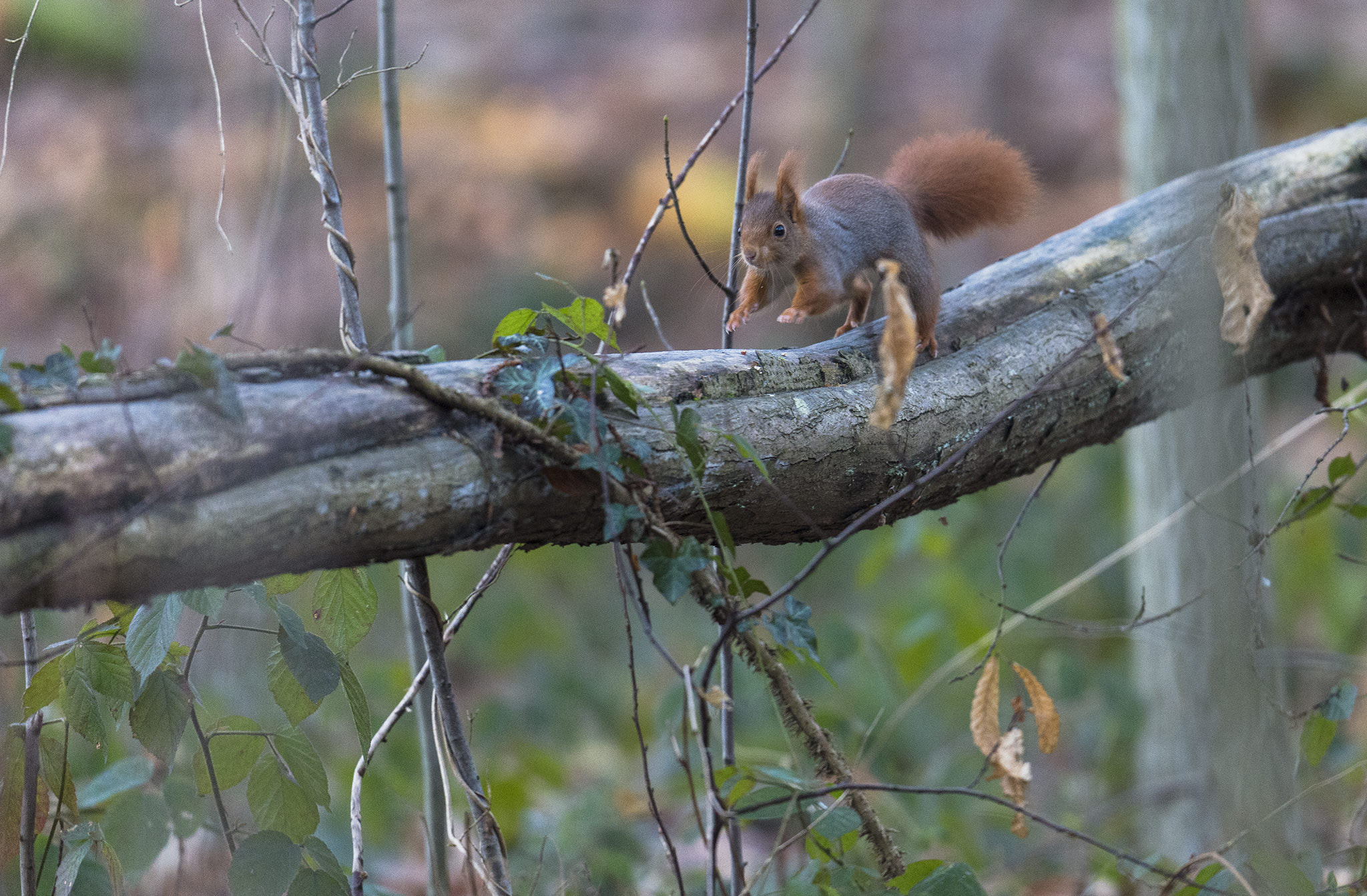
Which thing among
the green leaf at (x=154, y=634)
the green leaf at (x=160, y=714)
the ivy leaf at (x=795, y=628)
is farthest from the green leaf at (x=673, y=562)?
the green leaf at (x=160, y=714)

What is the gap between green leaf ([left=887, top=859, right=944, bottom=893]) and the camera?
1.42 m

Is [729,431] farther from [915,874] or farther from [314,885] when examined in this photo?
[314,885]

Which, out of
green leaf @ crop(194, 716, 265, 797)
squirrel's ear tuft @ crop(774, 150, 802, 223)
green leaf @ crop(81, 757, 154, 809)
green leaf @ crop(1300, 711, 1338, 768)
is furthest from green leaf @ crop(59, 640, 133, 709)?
green leaf @ crop(1300, 711, 1338, 768)

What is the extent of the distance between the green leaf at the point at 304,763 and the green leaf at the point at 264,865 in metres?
0.07

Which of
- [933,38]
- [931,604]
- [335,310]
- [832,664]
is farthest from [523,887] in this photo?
[933,38]

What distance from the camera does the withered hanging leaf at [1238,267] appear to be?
57.8 inches

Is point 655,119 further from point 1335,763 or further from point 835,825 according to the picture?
point 835,825

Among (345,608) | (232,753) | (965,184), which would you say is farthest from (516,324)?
(965,184)

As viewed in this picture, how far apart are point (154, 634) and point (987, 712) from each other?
1.22m

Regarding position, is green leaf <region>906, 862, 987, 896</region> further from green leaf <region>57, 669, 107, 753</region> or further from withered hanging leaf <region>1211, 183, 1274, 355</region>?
green leaf <region>57, 669, 107, 753</region>

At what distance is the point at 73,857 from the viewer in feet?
4.50

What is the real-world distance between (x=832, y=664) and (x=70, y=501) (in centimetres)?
181

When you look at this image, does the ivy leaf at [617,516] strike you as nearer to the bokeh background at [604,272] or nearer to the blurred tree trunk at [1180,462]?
the bokeh background at [604,272]

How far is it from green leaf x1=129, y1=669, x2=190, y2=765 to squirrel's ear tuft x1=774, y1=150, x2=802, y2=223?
1416 millimetres
